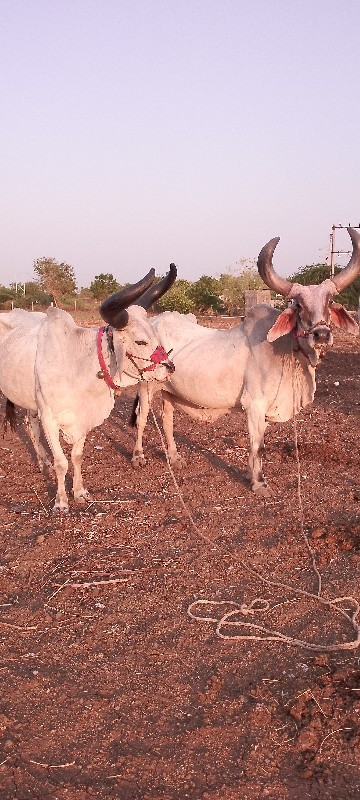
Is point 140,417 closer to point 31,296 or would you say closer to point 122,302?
point 122,302

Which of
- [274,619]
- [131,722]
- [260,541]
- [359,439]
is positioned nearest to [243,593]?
[274,619]

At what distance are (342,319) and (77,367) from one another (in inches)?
99.7

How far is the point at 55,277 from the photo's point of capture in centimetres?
5256

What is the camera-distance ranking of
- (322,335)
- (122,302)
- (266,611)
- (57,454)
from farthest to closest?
1. (57,454)
2. (322,335)
3. (122,302)
4. (266,611)

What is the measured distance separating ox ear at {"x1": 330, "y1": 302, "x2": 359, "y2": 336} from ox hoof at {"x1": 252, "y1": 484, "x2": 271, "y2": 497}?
1.76m

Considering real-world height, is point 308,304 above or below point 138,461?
above

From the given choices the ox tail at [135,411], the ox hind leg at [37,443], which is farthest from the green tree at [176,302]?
the ox hind leg at [37,443]

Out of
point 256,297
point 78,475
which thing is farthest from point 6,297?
point 78,475

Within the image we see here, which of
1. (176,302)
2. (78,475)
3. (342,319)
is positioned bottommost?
(78,475)

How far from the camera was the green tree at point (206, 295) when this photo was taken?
40.9 metres

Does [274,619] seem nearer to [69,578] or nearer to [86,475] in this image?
[69,578]

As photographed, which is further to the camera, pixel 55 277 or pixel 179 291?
pixel 55 277

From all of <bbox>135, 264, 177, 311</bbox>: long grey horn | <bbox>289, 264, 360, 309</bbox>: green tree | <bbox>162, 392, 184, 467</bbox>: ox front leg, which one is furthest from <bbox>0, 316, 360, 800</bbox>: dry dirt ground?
<bbox>289, 264, 360, 309</bbox>: green tree

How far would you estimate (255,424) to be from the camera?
7195 mm
